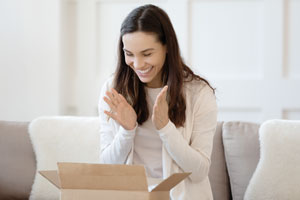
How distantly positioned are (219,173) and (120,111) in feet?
2.31

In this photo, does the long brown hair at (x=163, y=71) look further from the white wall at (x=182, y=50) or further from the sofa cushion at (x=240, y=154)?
the white wall at (x=182, y=50)

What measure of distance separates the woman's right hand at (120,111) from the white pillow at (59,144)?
63cm

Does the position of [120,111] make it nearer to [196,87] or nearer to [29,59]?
[196,87]

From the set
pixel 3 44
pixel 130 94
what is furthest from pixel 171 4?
pixel 130 94

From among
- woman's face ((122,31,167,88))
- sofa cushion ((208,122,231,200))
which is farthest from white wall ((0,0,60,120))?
woman's face ((122,31,167,88))

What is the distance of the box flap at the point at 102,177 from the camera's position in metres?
1.00

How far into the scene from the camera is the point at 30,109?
9.18 feet

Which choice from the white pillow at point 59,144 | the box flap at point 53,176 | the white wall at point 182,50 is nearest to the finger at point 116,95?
the box flap at point 53,176

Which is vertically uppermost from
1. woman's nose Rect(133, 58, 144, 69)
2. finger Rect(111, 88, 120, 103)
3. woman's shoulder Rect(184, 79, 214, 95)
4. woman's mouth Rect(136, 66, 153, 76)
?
woman's nose Rect(133, 58, 144, 69)

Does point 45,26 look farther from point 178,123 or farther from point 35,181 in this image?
point 178,123

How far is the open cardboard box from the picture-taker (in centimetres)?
100

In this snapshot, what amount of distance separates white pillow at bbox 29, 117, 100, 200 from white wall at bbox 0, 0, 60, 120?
25.5 inches

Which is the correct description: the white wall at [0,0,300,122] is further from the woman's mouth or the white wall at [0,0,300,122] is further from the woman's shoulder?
the woman's mouth

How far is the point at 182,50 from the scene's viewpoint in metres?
2.71
